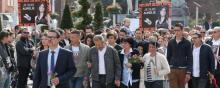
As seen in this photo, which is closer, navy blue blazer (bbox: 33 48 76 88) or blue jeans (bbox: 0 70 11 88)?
navy blue blazer (bbox: 33 48 76 88)

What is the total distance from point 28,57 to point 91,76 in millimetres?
3524

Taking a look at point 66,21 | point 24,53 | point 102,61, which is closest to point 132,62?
point 102,61

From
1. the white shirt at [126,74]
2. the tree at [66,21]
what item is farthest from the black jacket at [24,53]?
the tree at [66,21]

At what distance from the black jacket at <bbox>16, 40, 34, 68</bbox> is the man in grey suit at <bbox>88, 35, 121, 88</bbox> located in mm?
3470

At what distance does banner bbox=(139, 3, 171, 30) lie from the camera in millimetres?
22047

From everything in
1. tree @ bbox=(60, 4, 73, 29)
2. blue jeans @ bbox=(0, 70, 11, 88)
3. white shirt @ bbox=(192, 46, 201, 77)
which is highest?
tree @ bbox=(60, 4, 73, 29)

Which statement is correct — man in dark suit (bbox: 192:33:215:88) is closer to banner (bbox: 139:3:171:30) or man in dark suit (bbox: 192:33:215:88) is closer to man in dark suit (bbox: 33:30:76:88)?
man in dark suit (bbox: 33:30:76:88)

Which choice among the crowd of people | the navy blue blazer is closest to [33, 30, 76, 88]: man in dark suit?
the navy blue blazer

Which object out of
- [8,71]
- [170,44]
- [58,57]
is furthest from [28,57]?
[58,57]

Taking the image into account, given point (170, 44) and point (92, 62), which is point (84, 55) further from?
point (170, 44)

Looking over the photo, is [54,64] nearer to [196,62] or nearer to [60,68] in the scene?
[60,68]

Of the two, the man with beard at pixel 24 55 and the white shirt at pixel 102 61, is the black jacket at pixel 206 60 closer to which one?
the white shirt at pixel 102 61

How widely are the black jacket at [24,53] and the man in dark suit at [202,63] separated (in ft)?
14.5

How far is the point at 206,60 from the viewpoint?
1394cm
